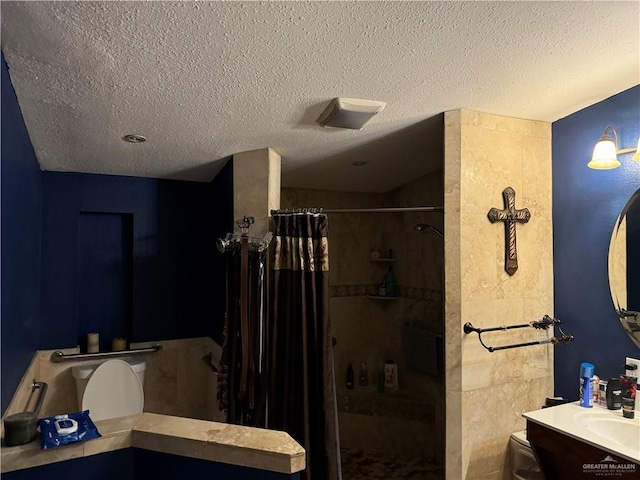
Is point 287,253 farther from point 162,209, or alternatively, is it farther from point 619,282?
point 619,282

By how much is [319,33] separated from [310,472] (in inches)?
84.0

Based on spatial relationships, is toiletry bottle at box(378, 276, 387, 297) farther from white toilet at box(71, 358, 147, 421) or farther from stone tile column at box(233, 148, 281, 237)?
white toilet at box(71, 358, 147, 421)

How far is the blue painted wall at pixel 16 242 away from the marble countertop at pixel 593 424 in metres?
2.18

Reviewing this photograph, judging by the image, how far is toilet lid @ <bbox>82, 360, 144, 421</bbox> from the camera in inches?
110

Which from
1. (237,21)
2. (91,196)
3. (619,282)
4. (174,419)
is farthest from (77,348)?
(619,282)

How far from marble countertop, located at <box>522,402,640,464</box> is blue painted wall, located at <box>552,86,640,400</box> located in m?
0.22

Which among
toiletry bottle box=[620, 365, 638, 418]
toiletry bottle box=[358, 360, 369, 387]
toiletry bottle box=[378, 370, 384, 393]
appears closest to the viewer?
toiletry bottle box=[620, 365, 638, 418]

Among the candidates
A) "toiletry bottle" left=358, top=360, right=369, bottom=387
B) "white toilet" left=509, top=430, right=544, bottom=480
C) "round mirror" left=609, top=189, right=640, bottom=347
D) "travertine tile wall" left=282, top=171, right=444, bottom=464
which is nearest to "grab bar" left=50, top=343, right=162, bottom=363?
"travertine tile wall" left=282, top=171, right=444, bottom=464

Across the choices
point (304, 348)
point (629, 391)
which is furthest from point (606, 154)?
point (304, 348)

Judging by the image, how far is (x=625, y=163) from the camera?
1909mm

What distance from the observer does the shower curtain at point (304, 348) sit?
228cm

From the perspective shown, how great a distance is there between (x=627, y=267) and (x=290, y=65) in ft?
5.56

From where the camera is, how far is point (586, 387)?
1.92 meters

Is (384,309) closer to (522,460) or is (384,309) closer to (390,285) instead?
(390,285)
